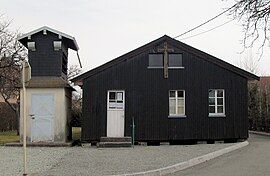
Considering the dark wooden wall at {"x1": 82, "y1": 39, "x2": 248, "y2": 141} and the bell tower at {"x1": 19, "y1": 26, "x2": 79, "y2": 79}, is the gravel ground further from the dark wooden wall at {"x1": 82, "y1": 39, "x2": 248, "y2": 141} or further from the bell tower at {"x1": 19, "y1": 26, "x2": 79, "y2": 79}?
the bell tower at {"x1": 19, "y1": 26, "x2": 79, "y2": 79}

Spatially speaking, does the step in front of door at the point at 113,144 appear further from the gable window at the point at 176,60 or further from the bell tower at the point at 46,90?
the gable window at the point at 176,60

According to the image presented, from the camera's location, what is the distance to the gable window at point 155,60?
995 inches

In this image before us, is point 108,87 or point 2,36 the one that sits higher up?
point 2,36

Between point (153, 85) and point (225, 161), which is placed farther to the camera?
point (153, 85)

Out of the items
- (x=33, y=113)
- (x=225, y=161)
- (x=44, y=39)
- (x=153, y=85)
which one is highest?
(x=44, y=39)

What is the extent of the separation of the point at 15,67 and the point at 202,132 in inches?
664

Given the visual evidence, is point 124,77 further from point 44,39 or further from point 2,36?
point 2,36

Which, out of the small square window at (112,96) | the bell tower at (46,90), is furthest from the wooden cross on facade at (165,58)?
the bell tower at (46,90)

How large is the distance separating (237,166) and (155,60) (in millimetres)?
11129

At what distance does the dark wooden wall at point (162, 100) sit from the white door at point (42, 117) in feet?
6.13

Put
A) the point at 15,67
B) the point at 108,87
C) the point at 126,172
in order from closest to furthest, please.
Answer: the point at 126,172
the point at 108,87
the point at 15,67

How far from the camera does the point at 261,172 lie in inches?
544

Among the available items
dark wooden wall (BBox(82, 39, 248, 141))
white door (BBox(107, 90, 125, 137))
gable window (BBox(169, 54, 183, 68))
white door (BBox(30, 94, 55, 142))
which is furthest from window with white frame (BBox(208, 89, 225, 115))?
white door (BBox(30, 94, 55, 142))

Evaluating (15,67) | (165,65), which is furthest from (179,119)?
(15,67)
